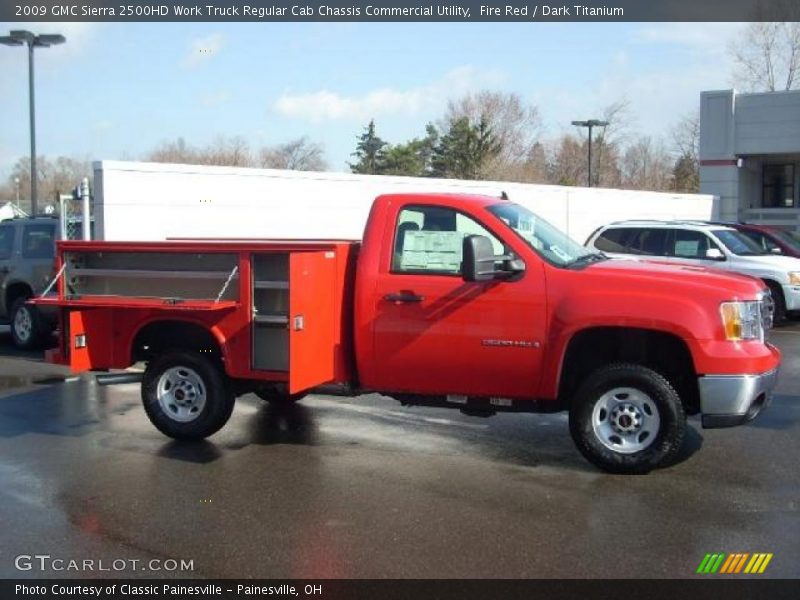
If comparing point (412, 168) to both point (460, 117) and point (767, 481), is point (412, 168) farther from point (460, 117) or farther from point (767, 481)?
point (767, 481)

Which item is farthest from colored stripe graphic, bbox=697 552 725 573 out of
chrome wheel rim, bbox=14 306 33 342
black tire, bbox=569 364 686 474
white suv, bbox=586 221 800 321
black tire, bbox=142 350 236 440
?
chrome wheel rim, bbox=14 306 33 342

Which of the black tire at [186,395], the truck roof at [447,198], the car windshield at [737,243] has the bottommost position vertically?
the black tire at [186,395]

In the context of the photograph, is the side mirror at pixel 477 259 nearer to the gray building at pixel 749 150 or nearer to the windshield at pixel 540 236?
the windshield at pixel 540 236

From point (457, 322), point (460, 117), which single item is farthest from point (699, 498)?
point (460, 117)

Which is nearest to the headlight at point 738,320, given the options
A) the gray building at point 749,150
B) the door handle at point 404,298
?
the door handle at point 404,298

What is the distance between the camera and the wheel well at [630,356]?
6.14 metres

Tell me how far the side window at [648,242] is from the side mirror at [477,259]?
27.1 ft

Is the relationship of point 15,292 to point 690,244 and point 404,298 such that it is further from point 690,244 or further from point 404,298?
point 690,244

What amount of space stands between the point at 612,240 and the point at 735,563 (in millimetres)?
9963

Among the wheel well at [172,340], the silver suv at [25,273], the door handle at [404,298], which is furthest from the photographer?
the silver suv at [25,273]

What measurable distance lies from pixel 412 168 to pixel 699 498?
50.7 metres

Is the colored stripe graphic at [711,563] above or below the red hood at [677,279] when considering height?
below

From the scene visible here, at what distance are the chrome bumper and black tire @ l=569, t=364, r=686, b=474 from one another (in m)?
0.18

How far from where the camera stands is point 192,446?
708 centimetres
